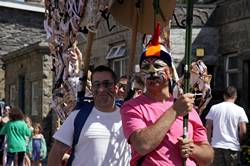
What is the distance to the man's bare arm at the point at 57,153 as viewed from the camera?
12.8ft

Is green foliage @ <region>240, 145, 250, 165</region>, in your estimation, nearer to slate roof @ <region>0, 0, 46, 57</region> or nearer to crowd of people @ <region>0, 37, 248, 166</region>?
crowd of people @ <region>0, 37, 248, 166</region>

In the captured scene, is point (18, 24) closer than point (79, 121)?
No

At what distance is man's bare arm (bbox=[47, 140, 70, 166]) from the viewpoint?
3.90 m

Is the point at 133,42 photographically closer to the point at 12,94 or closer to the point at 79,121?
the point at 79,121

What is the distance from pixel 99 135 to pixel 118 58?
10.3 metres

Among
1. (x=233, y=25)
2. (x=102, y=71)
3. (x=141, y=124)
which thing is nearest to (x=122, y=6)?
(x=102, y=71)

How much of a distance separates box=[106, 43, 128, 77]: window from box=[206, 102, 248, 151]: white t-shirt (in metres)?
5.64

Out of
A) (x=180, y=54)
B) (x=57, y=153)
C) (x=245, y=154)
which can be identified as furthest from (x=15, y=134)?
(x=57, y=153)

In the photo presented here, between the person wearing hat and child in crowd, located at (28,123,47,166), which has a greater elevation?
the person wearing hat

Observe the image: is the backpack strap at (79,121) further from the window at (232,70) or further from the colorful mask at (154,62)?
the window at (232,70)

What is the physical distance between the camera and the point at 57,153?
3910mm

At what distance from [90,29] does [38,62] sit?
15.3 metres

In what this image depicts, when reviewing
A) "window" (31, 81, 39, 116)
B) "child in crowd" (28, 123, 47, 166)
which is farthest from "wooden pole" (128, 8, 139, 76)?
"window" (31, 81, 39, 116)

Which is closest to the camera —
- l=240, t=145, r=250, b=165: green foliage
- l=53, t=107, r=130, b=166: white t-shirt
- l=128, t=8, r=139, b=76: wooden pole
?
l=53, t=107, r=130, b=166: white t-shirt
